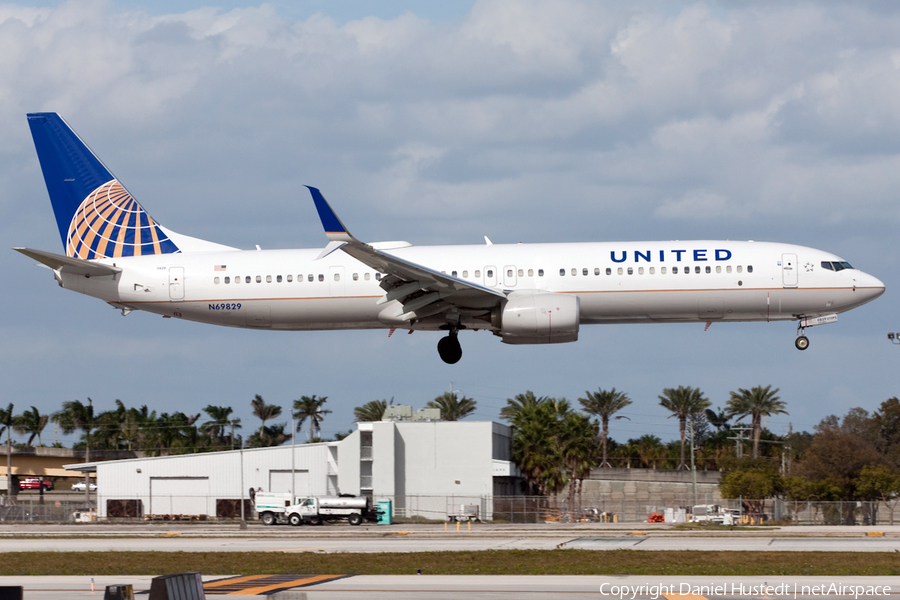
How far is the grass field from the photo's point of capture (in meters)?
29.3

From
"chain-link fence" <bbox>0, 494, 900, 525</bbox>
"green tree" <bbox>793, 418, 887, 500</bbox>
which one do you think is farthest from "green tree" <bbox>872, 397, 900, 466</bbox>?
"chain-link fence" <bbox>0, 494, 900, 525</bbox>

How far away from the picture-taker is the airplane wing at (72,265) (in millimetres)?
37125

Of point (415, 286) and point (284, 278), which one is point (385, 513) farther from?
point (415, 286)

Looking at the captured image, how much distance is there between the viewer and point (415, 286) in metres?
36.8

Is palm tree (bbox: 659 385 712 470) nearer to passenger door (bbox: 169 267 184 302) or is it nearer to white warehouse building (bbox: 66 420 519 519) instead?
white warehouse building (bbox: 66 420 519 519)

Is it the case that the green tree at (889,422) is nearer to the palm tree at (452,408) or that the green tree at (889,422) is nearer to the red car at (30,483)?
the palm tree at (452,408)

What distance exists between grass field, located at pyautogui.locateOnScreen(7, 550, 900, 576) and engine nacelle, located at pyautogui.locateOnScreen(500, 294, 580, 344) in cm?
738

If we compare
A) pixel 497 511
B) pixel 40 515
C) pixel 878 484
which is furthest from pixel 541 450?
pixel 40 515

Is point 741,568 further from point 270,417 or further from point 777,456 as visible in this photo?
point 270,417

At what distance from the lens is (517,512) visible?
71625mm

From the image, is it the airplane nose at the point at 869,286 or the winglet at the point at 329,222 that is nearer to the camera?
the winglet at the point at 329,222

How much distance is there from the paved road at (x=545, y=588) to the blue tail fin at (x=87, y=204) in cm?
1685

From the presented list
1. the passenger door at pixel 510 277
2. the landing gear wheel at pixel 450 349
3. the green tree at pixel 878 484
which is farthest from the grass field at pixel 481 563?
the green tree at pixel 878 484

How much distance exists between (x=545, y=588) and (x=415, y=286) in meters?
14.4
